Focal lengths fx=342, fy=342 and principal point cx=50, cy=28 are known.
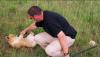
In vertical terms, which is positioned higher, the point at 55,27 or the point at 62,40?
the point at 55,27

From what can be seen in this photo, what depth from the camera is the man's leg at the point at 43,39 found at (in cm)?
588

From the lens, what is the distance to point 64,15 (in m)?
7.25

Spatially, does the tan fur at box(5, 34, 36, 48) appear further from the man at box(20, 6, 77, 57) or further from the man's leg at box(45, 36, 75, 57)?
the man's leg at box(45, 36, 75, 57)

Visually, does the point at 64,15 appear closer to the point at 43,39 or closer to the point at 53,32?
the point at 43,39

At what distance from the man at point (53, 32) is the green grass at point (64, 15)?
290mm

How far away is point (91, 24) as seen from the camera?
23.0 ft

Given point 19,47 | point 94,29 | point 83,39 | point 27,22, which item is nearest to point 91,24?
point 94,29

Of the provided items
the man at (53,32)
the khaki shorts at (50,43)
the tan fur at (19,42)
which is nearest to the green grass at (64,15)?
the tan fur at (19,42)

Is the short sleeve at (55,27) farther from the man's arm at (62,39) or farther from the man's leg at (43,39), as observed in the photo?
the man's leg at (43,39)

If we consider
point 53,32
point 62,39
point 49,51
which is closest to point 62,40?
point 62,39

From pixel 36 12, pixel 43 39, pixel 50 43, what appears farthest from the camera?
pixel 43 39

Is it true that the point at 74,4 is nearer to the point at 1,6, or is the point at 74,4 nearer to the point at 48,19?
the point at 1,6

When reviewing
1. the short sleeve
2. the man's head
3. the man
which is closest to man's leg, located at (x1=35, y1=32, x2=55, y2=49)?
the man

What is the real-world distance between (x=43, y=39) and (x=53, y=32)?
475 millimetres
